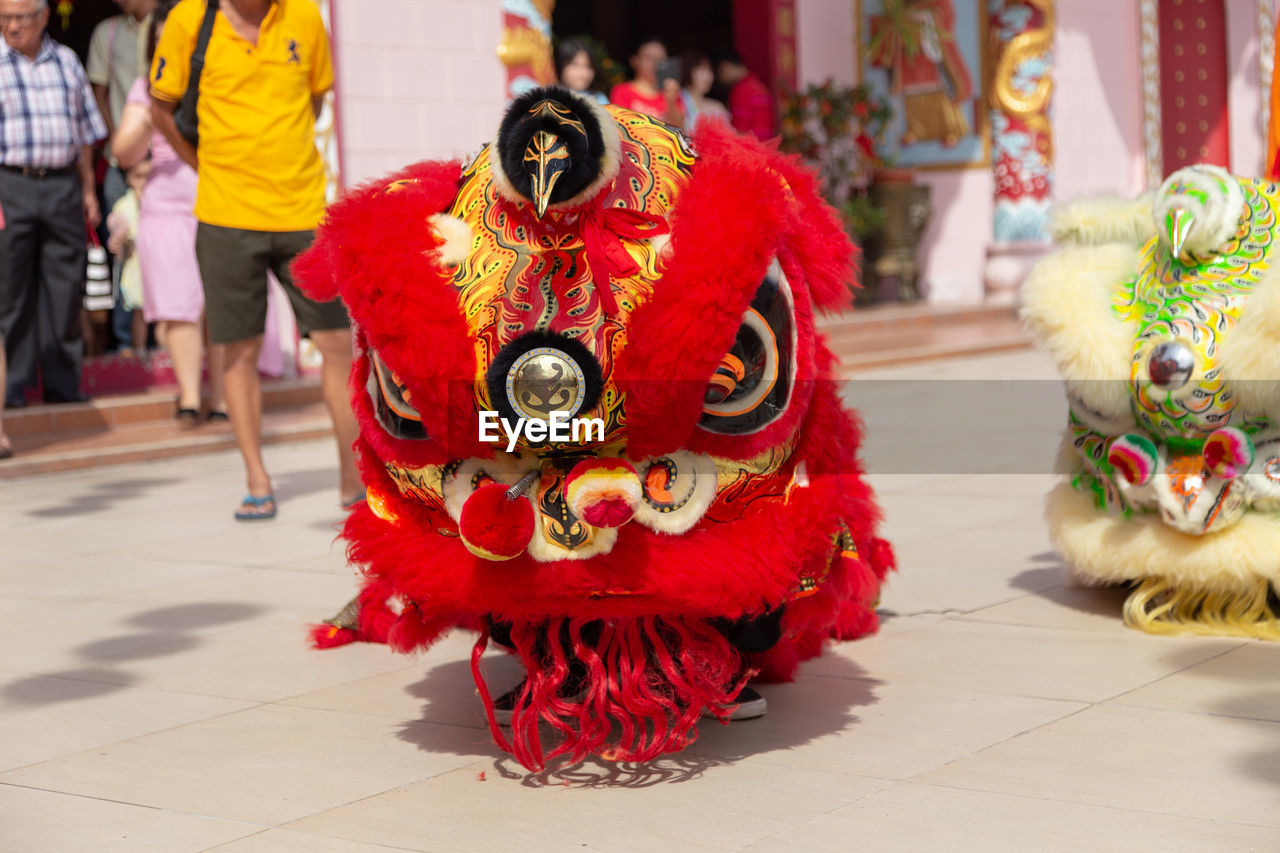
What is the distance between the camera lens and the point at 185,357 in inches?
313

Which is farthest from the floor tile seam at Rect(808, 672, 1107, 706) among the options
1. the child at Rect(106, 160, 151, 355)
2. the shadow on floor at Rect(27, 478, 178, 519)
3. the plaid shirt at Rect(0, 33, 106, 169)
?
the child at Rect(106, 160, 151, 355)

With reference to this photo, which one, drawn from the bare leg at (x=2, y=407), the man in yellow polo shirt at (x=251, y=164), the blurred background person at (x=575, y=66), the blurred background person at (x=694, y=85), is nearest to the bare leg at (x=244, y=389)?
the man in yellow polo shirt at (x=251, y=164)

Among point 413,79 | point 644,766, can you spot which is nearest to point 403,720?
point 644,766

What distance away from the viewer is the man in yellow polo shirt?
5.23 metres

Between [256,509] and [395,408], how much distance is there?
2.95 m

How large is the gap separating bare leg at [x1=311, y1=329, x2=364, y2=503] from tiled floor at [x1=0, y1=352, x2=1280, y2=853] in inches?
16.3

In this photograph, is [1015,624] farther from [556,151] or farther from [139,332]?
[139,332]

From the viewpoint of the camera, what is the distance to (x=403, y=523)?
9.57 feet

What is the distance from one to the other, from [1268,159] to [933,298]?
10.7 meters

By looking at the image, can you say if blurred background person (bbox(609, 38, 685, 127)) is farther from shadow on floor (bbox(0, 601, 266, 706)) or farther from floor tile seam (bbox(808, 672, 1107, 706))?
floor tile seam (bbox(808, 672, 1107, 706))

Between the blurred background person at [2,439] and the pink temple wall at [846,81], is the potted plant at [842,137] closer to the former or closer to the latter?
the pink temple wall at [846,81]

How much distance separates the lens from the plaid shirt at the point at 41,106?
7363 millimetres

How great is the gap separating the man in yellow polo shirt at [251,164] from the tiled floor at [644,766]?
30.6 inches

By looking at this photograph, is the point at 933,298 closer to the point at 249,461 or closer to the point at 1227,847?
the point at 249,461
